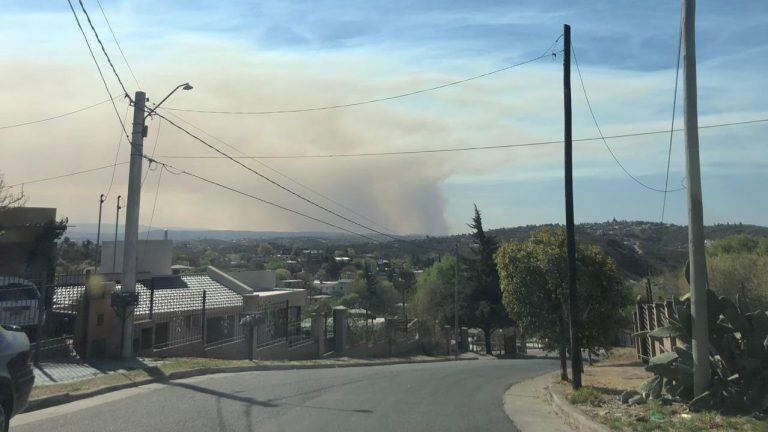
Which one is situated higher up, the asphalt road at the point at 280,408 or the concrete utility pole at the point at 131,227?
the concrete utility pole at the point at 131,227

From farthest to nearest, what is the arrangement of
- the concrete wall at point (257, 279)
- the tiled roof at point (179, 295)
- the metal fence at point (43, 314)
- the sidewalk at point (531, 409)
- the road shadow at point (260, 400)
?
the concrete wall at point (257, 279), the tiled roof at point (179, 295), the metal fence at point (43, 314), the road shadow at point (260, 400), the sidewalk at point (531, 409)

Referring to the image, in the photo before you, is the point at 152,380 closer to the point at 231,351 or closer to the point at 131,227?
the point at 131,227

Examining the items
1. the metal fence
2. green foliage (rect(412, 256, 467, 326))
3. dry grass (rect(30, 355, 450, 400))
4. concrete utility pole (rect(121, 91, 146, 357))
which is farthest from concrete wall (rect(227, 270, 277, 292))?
concrete utility pole (rect(121, 91, 146, 357))

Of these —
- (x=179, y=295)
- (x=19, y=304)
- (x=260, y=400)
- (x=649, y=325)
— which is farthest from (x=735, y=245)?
(x=19, y=304)

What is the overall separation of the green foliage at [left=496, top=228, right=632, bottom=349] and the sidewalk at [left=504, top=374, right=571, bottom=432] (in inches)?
63.8

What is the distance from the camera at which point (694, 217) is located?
954 centimetres

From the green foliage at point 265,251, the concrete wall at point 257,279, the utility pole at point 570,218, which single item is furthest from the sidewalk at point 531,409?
the green foliage at point 265,251

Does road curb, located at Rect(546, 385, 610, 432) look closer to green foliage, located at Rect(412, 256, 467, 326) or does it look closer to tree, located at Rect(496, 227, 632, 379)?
tree, located at Rect(496, 227, 632, 379)

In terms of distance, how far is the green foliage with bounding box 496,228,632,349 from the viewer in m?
15.8

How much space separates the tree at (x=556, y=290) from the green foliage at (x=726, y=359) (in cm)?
532

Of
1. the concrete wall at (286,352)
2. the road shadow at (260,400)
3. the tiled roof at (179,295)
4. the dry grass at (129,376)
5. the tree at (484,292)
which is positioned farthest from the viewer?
the tree at (484,292)

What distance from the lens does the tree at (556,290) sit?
1583 cm

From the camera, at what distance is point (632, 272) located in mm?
65812

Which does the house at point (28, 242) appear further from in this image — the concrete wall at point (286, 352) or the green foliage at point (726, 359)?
the green foliage at point (726, 359)
